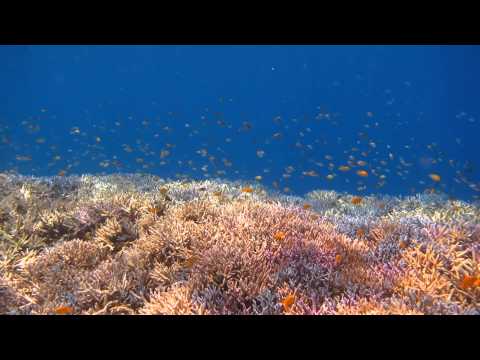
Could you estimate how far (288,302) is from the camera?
4.11m

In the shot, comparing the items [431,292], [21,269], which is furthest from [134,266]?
[431,292]

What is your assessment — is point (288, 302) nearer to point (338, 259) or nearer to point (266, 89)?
point (338, 259)

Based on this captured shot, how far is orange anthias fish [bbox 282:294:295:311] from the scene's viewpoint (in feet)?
13.5

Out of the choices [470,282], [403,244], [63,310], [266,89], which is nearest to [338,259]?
[403,244]

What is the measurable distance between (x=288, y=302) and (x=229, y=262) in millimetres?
997

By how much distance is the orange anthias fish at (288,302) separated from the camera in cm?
411

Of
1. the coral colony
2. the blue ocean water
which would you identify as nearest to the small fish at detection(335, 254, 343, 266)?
the coral colony

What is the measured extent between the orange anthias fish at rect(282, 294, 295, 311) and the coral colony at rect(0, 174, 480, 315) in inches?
0.6

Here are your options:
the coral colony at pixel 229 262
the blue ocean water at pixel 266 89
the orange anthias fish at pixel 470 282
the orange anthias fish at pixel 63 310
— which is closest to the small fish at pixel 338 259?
the coral colony at pixel 229 262

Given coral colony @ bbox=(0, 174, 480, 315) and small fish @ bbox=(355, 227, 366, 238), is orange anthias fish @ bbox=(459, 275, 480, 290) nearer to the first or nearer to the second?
coral colony @ bbox=(0, 174, 480, 315)

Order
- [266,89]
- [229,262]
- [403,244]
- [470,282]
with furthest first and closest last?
1. [266,89]
2. [403,244]
3. [229,262]
4. [470,282]
